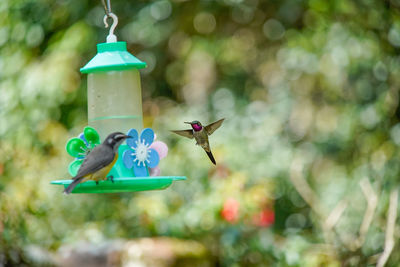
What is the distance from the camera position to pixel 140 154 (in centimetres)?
332

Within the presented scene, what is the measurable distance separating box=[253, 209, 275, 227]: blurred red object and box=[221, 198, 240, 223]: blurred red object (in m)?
0.26

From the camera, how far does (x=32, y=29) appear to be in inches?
295

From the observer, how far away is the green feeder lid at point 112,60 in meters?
3.29

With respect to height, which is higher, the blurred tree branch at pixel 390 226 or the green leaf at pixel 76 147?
the green leaf at pixel 76 147

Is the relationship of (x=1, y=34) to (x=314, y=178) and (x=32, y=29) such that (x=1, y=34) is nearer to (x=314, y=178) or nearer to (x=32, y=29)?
(x=32, y=29)

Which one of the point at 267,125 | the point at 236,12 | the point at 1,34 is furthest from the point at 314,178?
the point at 1,34

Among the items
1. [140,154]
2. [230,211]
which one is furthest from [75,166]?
[230,211]

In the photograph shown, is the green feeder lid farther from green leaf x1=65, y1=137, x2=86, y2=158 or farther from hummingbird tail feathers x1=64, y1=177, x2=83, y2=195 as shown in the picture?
hummingbird tail feathers x1=64, y1=177, x2=83, y2=195

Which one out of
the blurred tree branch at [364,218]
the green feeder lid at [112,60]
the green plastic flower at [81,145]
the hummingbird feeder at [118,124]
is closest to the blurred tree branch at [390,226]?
the blurred tree branch at [364,218]

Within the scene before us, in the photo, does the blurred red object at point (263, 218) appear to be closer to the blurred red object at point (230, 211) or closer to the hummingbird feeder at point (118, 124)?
the blurred red object at point (230, 211)

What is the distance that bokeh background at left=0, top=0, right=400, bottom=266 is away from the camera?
19.2ft

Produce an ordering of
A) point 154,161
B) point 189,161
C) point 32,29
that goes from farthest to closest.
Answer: point 32,29 → point 189,161 → point 154,161

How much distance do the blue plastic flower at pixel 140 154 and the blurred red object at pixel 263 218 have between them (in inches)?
118

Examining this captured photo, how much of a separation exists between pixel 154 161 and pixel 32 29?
4.61 m
